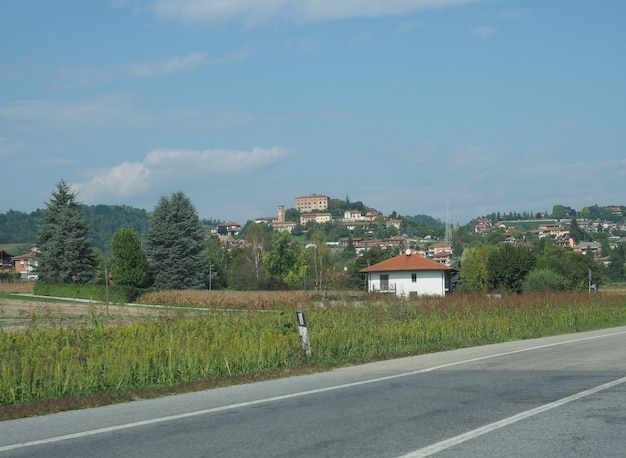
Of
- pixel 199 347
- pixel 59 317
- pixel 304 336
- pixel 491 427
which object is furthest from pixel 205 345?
pixel 491 427

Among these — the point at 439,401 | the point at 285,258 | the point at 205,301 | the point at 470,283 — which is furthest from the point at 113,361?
the point at 470,283

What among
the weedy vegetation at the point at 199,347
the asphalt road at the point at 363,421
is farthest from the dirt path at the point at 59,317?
the asphalt road at the point at 363,421

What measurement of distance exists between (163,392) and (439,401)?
13.9 ft

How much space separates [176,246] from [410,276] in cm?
2788

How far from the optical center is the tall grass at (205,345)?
41.2ft

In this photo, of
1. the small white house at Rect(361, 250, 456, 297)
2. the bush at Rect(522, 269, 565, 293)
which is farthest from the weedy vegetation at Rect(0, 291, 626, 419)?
the small white house at Rect(361, 250, 456, 297)

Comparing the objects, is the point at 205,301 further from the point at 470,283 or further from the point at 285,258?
the point at 470,283

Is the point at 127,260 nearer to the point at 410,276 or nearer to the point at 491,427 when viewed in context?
the point at 410,276

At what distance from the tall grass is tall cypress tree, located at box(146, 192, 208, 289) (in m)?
66.1

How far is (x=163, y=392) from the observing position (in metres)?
12.1

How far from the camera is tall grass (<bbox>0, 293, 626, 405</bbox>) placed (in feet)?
41.2

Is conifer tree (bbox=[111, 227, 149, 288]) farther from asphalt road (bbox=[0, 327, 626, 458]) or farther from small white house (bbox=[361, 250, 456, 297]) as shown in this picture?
asphalt road (bbox=[0, 327, 626, 458])

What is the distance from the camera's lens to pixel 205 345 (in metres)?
15.2

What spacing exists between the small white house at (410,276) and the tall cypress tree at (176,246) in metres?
20.5
